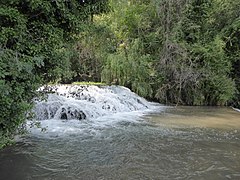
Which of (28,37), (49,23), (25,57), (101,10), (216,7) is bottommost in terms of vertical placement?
(25,57)

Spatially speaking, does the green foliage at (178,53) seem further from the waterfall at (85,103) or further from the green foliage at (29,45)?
the green foliage at (29,45)

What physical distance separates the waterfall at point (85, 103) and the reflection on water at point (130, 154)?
1.70 meters

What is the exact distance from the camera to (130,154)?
17.9ft

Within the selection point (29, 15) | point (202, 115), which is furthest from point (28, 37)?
point (202, 115)

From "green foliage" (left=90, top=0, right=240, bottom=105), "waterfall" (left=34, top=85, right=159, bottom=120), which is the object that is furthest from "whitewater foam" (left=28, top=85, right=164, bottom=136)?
"green foliage" (left=90, top=0, right=240, bottom=105)

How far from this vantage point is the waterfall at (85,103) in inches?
347

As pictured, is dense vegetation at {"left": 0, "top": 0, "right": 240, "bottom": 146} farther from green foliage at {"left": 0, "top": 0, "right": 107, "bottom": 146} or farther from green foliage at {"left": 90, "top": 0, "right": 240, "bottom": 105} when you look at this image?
green foliage at {"left": 0, "top": 0, "right": 107, "bottom": 146}

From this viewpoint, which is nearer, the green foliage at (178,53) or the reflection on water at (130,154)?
the reflection on water at (130,154)

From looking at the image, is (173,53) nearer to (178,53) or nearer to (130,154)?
(178,53)

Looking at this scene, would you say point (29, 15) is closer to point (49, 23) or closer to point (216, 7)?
point (49, 23)

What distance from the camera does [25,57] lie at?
3.37m

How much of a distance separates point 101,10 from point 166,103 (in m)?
9.50

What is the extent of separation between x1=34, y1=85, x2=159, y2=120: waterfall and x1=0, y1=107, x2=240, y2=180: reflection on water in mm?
1696

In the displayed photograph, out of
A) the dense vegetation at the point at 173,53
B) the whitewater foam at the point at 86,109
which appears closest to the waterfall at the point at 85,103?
the whitewater foam at the point at 86,109
